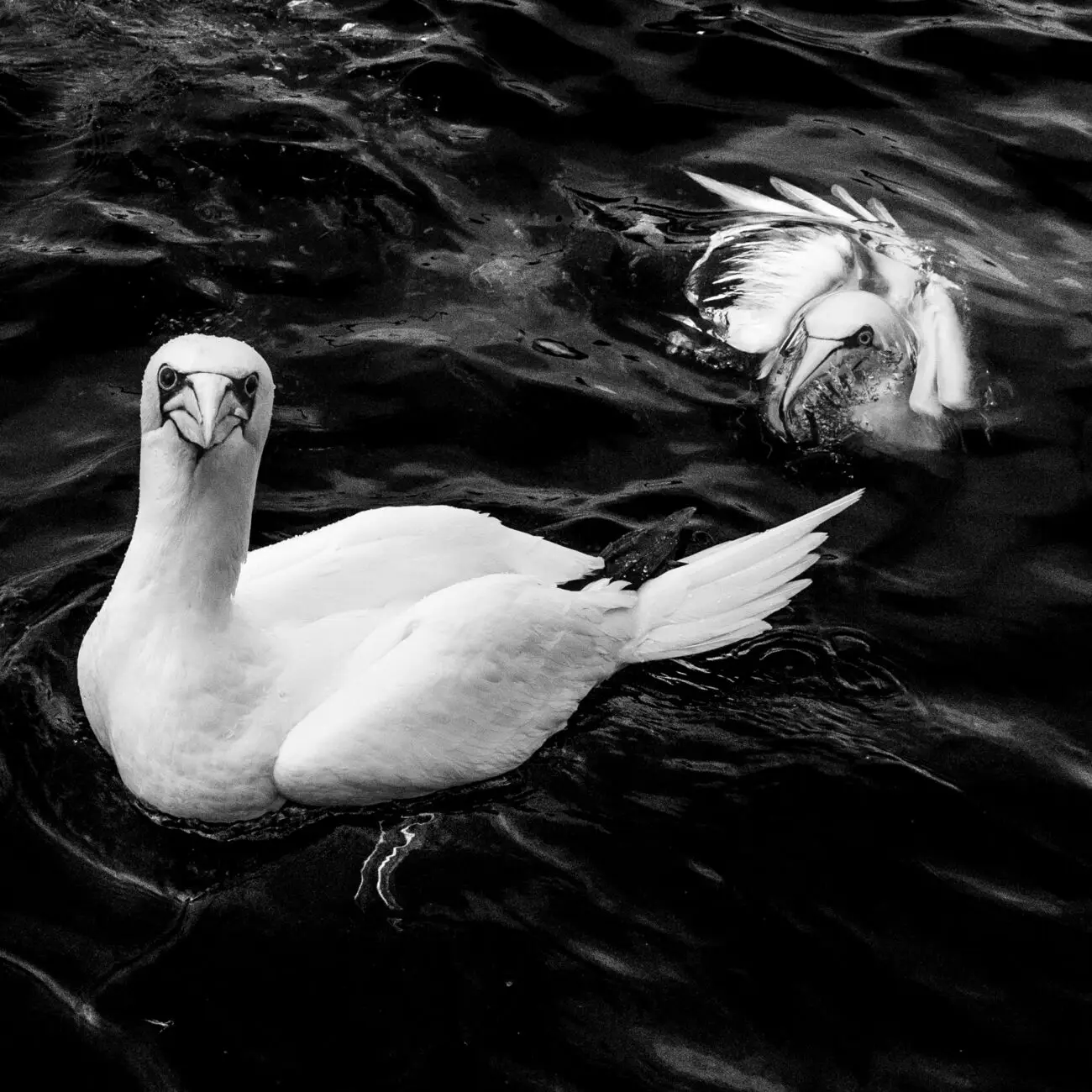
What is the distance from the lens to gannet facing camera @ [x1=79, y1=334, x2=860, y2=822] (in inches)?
174

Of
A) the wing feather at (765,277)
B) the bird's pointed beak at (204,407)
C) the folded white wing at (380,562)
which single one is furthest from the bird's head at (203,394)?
the wing feather at (765,277)

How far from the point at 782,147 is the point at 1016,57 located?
1677 mm

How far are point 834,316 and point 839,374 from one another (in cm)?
26

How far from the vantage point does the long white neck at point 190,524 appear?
439 cm

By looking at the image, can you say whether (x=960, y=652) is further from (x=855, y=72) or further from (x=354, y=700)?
(x=855, y=72)

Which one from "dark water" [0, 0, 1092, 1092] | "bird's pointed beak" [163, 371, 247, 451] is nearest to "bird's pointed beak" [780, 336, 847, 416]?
"dark water" [0, 0, 1092, 1092]

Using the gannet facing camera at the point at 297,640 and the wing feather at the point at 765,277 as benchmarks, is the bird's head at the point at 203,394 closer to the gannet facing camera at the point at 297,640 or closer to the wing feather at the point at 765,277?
the gannet facing camera at the point at 297,640

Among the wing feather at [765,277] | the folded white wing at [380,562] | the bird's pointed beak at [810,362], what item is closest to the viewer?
the folded white wing at [380,562]

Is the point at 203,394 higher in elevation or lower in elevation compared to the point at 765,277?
higher

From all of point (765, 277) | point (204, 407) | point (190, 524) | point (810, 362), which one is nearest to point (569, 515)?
point (810, 362)

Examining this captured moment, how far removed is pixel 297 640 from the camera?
484 centimetres

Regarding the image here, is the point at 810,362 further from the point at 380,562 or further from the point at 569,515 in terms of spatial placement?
the point at 380,562

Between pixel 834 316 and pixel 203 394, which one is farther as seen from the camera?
pixel 834 316

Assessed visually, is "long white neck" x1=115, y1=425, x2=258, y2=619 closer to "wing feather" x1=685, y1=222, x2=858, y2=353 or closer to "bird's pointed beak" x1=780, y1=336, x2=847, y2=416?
"bird's pointed beak" x1=780, y1=336, x2=847, y2=416
